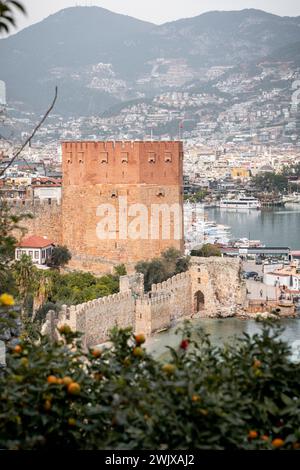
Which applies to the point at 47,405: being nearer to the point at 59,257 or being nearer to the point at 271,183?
the point at 59,257

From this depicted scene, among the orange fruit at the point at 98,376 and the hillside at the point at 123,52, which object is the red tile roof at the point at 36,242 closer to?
the orange fruit at the point at 98,376

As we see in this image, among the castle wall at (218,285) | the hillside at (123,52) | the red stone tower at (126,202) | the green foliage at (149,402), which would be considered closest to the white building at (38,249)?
the red stone tower at (126,202)

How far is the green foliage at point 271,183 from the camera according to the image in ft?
173

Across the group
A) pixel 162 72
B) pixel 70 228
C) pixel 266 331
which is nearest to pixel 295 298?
pixel 70 228

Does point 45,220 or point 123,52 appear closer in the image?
point 45,220

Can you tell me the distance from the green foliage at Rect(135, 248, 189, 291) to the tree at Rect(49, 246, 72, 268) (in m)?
1.10

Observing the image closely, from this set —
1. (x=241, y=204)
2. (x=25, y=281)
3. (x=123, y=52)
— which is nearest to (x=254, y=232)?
(x=241, y=204)

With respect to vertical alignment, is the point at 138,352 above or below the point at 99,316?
above

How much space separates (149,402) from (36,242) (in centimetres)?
1109

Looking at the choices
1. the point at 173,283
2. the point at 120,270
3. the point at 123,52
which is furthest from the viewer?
the point at 123,52

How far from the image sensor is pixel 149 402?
292cm

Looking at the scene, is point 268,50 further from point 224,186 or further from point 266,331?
point 266,331

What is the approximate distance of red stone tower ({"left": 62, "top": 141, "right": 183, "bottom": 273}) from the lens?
13773 mm

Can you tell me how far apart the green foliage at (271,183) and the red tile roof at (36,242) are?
3879 centimetres
